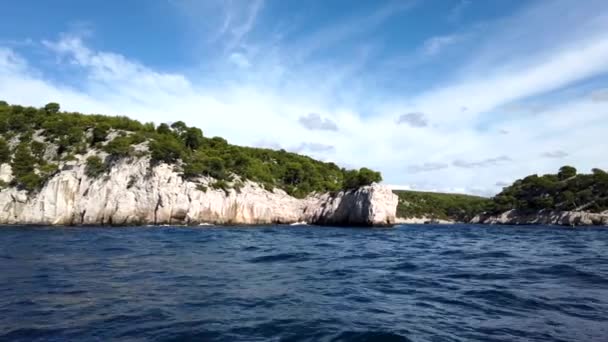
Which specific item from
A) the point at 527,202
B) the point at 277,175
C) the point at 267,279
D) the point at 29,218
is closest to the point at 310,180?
the point at 277,175

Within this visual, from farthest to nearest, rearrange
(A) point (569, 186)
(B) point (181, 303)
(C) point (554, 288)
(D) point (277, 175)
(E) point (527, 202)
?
(E) point (527, 202), (A) point (569, 186), (D) point (277, 175), (C) point (554, 288), (B) point (181, 303)

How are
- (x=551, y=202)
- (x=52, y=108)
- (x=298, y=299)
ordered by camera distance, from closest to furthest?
(x=298, y=299), (x=52, y=108), (x=551, y=202)

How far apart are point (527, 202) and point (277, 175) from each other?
83.9 m

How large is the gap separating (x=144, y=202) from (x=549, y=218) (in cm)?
11152

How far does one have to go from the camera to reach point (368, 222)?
83.6m

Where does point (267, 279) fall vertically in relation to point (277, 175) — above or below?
below

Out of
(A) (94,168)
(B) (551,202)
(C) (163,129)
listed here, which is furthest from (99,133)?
(B) (551,202)

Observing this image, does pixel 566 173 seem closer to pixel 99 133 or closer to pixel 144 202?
pixel 144 202

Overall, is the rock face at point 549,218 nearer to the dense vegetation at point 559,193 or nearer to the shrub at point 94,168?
the dense vegetation at point 559,193

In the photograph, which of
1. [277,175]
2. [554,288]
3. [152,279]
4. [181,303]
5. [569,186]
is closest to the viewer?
[181,303]

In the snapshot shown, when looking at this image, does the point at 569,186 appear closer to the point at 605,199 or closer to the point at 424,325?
the point at 605,199

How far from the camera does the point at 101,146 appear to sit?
7956cm

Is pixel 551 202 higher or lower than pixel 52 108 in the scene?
lower

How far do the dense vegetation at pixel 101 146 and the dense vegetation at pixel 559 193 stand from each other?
214ft
